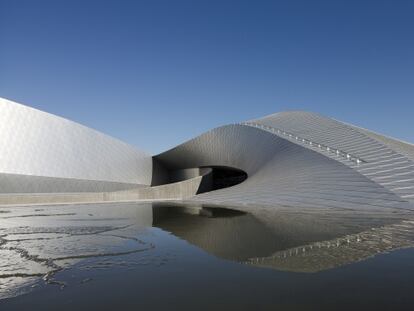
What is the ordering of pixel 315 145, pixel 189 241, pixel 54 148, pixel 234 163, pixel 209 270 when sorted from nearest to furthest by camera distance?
pixel 209 270, pixel 189 241, pixel 315 145, pixel 54 148, pixel 234 163

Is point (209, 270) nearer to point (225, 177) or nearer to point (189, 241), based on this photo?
point (189, 241)

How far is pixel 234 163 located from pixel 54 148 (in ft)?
57.2

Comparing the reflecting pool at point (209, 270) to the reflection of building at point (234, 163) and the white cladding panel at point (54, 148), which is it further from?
the white cladding panel at point (54, 148)

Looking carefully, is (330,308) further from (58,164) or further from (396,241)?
(58,164)

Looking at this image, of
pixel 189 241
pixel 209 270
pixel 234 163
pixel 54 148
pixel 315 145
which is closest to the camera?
pixel 209 270

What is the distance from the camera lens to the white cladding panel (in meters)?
27.3

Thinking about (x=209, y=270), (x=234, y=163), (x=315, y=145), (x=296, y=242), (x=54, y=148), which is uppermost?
(x=54, y=148)

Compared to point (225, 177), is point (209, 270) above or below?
below

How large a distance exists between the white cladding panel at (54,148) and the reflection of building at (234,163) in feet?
0.28

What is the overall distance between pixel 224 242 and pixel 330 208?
31.9 feet

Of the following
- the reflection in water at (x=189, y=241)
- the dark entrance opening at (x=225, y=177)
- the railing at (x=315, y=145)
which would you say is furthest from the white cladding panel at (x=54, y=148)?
the reflection in water at (x=189, y=241)

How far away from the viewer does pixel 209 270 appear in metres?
4.75

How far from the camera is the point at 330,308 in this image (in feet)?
10.6

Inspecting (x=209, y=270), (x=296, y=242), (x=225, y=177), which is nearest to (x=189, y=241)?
(x=296, y=242)
